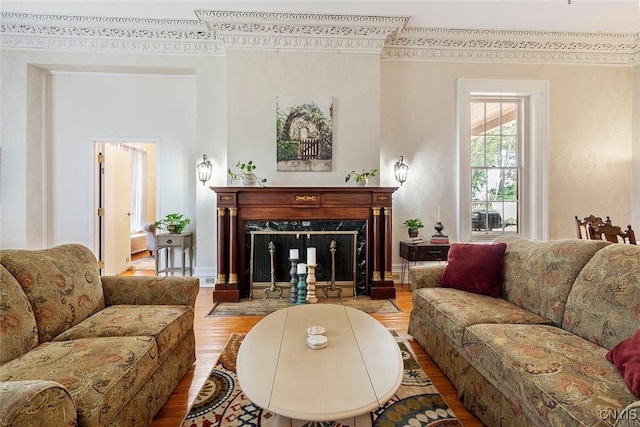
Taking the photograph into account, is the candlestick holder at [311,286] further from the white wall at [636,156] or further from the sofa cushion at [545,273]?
the white wall at [636,156]

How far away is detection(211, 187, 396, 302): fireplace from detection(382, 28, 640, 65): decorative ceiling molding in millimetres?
2190

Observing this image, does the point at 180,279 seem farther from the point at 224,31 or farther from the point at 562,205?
the point at 562,205

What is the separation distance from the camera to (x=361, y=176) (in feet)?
13.0

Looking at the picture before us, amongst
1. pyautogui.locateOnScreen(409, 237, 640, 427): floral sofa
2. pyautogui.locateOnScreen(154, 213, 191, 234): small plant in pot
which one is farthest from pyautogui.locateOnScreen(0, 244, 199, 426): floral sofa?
pyautogui.locateOnScreen(154, 213, 191, 234): small plant in pot

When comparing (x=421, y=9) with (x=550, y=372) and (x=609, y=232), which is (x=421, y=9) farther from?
(x=550, y=372)

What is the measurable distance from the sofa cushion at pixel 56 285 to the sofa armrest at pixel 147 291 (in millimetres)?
92

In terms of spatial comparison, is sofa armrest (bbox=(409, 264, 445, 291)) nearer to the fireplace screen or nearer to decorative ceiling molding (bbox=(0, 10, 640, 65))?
the fireplace screen

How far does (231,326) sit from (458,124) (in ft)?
12.9

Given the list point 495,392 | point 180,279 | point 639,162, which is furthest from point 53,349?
point 639,162

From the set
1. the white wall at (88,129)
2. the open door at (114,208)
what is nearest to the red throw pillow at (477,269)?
the white wall at (88,129)

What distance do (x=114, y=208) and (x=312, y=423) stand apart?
4.75 m

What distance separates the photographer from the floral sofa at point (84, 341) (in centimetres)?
104

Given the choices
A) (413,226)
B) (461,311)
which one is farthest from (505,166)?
(461,311)

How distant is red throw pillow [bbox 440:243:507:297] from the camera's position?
2.33m
